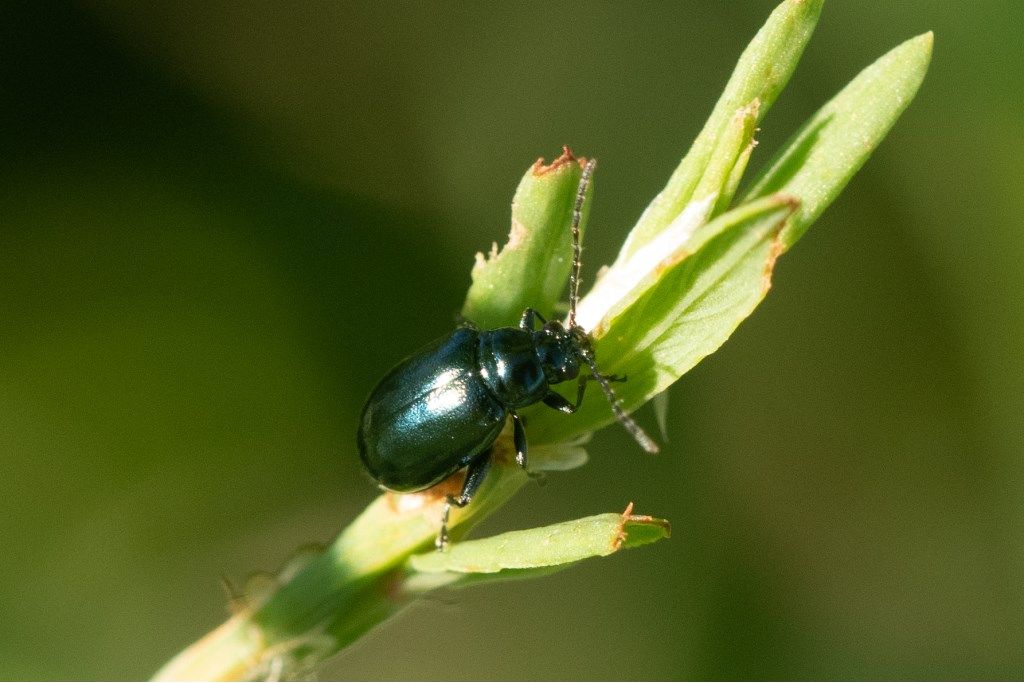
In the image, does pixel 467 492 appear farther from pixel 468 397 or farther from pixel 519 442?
pixel 468 397

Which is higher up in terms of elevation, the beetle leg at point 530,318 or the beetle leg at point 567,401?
the beetle leg at point 530,318

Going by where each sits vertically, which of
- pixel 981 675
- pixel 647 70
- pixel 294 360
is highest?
pixel 647 70

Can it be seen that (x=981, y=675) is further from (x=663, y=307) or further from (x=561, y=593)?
(x=663, y=307)

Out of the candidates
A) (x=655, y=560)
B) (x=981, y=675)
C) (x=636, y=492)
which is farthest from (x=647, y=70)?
(x=981, y=675)

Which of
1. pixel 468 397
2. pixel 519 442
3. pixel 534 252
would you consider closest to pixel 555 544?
pixel 519 442

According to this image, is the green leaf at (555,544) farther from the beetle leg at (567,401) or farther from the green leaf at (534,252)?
the green leaf at (534,252)

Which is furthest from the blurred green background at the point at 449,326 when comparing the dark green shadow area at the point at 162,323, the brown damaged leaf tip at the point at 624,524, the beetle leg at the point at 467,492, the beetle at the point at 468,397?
the brown damaged leaf tip at the point at 624,524
